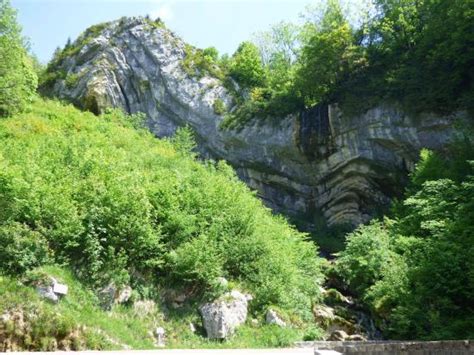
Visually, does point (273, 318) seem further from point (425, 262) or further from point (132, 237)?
point (425, 262)

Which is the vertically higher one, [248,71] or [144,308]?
[248,71]

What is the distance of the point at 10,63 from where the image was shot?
2406 cm

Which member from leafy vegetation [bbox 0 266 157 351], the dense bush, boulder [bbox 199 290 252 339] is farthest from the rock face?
leafy vegetation [bbox 0 266 157 351]

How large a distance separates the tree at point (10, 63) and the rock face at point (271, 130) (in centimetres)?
1111

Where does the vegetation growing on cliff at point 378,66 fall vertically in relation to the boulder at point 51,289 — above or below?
above

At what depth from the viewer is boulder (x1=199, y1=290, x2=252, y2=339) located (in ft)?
39.5

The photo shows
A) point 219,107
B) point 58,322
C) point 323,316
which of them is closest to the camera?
point 58,322

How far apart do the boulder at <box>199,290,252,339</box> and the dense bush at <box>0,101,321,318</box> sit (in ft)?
1.92

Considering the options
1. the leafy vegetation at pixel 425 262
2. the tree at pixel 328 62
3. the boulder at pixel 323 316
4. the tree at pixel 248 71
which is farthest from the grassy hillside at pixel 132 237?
the tree at pixel 248 71

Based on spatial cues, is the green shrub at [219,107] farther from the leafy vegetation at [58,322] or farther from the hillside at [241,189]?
the leafy vegetation at [58,322]

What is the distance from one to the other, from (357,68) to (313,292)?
19.2 metres

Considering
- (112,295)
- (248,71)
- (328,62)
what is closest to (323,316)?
(112,295)

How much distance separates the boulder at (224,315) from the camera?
1203 centimetres

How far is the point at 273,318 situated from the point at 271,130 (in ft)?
67.9
